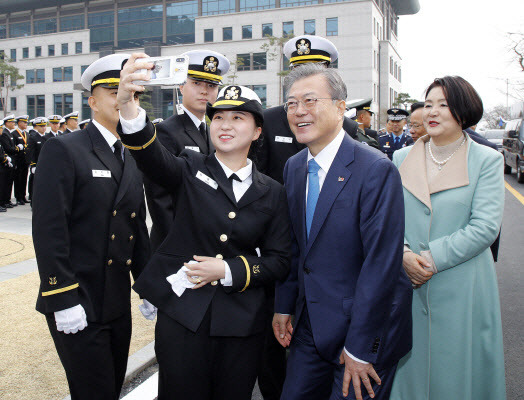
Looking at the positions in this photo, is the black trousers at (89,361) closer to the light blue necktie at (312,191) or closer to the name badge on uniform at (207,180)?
the name badge on uniform at (207,180)

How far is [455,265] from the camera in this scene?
268cm

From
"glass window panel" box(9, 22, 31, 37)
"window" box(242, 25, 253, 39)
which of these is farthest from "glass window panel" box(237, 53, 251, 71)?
"glass window panel" box(9, 22, 31, 37)

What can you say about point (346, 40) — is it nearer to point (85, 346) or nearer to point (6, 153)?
point (6, 153)

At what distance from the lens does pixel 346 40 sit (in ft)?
150

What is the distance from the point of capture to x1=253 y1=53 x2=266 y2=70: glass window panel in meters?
45.9

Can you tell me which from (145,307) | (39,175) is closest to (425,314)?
(145,307)

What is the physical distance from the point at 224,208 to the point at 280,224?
32 cm

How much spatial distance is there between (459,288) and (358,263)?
860mm

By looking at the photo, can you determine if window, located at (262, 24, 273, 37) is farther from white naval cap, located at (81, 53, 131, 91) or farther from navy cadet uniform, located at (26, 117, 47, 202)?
white naval cap, located at (81, 53, 131, 91)

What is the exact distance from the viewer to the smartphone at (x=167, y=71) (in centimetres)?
183

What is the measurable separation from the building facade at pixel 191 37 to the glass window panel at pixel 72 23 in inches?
Answer: 4.8

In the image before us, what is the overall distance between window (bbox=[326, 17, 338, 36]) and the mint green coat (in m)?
46.1

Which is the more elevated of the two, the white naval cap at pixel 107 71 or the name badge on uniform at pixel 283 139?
the white naval cap at pixel 107 71

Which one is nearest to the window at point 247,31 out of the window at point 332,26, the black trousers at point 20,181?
the window at point 332,26
